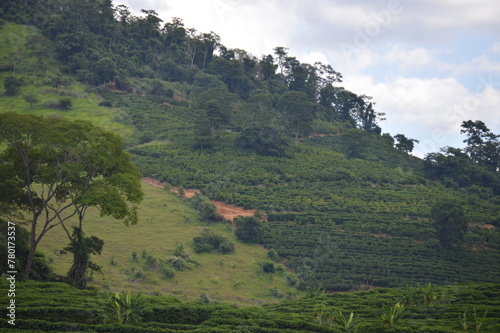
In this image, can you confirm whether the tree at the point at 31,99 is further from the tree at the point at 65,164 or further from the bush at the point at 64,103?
the tree at the point at 65,164

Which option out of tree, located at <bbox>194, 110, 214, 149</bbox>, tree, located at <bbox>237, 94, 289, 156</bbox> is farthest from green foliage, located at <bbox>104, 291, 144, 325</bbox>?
tree, located at <bbox>237, 94, 289, 156</bbox>

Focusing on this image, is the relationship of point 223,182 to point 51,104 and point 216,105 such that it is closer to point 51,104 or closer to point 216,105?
point 216,105

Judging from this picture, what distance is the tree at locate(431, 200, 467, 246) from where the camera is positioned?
4084 cm

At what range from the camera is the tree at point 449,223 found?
40844 mm

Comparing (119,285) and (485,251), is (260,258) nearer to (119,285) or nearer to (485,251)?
(119,285)

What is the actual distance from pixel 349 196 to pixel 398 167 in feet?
72.4

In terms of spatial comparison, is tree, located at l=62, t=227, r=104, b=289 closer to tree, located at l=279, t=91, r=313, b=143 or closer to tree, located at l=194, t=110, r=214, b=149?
tree, located at l=194, t=110, r=214, b=149

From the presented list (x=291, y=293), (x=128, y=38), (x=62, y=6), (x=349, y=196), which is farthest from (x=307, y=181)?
(x=62, y=6)

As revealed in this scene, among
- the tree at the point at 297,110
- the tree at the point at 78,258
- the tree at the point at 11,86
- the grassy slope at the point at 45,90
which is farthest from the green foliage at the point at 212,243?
the tree at the point at 11,86

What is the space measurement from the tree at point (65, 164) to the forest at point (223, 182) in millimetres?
99

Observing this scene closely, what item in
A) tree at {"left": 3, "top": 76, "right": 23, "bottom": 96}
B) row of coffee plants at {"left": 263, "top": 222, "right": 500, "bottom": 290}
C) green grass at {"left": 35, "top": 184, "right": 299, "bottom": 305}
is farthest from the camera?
tree at {"left": 3, "top": 76, "right": 23, "bottom": 96}

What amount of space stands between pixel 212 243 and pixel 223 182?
13.4 meters

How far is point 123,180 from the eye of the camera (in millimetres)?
23109

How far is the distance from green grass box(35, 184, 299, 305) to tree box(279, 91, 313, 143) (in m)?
34.6
